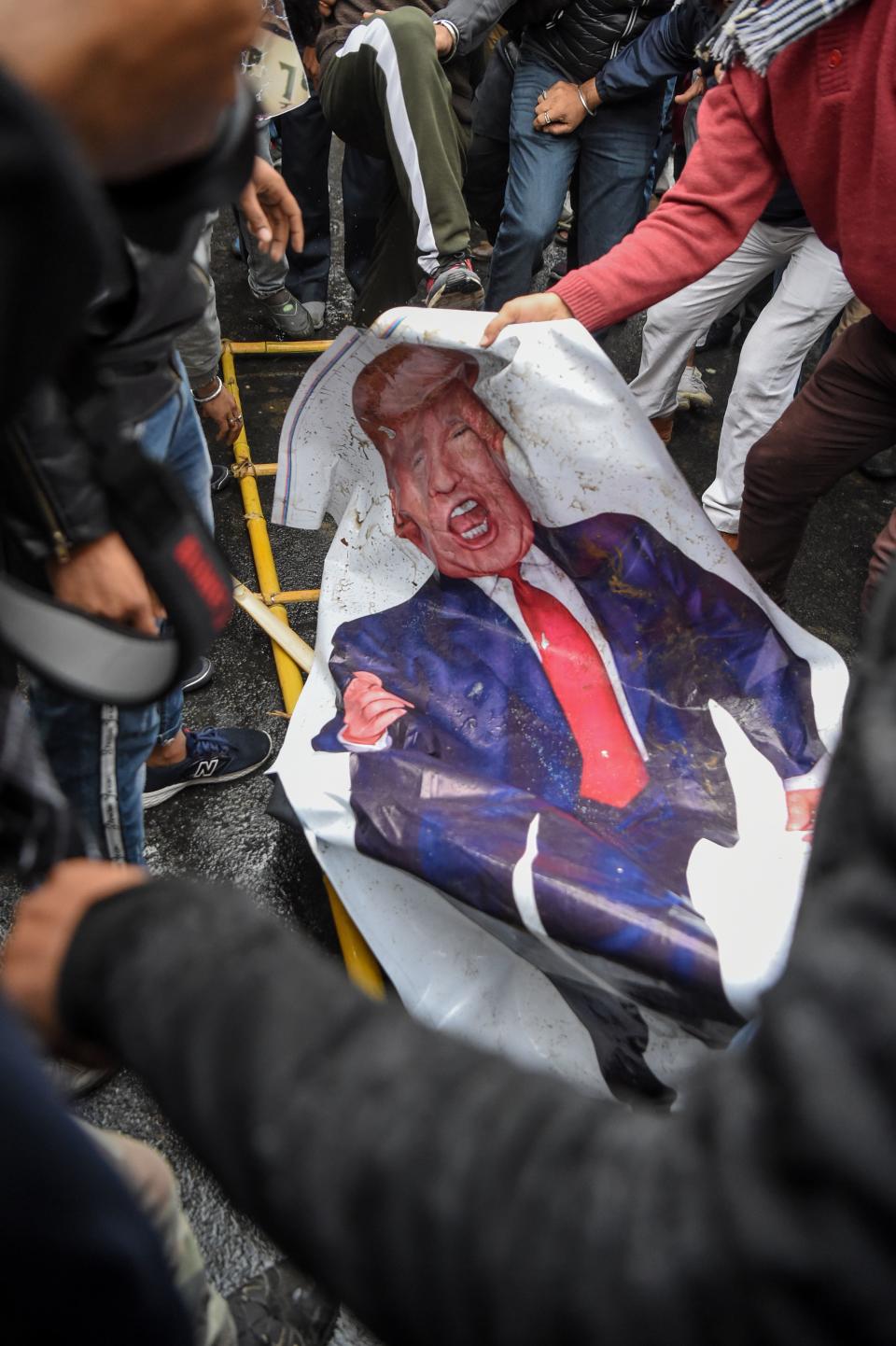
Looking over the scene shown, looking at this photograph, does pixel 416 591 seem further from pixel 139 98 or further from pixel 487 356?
pixel 139 98

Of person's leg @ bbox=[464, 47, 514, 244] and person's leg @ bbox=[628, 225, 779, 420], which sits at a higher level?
person's leg @ bbox=[464, 47, 514, 244]

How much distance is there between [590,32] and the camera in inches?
108

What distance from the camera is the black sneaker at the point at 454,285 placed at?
2.75 metres

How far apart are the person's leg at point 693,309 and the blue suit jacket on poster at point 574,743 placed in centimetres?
95

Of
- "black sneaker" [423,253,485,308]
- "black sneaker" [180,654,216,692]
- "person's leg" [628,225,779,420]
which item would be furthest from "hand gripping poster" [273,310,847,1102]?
"black sneaker" [423,253,485,308]

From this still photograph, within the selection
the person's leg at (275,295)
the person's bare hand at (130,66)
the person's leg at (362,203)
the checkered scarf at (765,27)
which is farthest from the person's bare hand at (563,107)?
the person's bare hand at (130,66)

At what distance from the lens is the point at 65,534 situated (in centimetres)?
102

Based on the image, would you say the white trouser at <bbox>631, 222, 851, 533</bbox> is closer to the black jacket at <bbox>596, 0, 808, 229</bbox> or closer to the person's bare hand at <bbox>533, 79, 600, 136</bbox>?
the black jacket at <bbox>596, 0, 808, 229</bbox>

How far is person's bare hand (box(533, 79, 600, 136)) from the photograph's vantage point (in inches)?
110

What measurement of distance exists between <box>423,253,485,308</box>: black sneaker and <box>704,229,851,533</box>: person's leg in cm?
83

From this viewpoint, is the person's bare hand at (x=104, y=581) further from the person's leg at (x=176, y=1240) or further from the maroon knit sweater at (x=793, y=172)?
the maroon knit sweater at (x=793, y=172)

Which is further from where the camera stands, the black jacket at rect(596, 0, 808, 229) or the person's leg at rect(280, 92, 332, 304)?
the person's leg at rect(280, 92, 332, 304)

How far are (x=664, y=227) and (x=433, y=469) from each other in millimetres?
642

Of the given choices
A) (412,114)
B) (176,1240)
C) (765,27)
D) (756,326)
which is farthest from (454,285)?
(176,1240)
